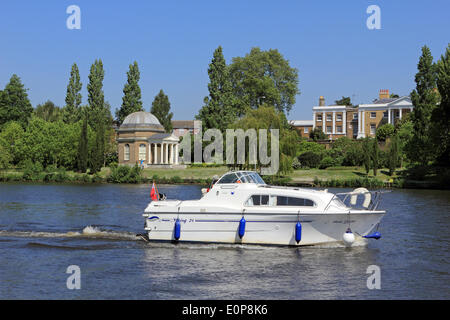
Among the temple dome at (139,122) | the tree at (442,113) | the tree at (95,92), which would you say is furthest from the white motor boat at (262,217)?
the tree at (95,92)

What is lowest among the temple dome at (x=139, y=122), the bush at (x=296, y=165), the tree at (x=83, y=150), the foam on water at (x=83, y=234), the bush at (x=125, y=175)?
the foam on water at (x=83, y=234)

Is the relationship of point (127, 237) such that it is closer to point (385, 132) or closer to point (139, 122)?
point (139, 122)

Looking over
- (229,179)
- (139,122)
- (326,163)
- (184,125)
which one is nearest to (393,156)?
(326,163)

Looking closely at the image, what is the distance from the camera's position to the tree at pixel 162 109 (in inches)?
4966

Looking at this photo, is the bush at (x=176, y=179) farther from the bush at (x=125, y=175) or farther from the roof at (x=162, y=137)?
the roof at (x=162, y=137)

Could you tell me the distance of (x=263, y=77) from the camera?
358ft

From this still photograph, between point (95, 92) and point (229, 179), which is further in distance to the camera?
point (95, 92)

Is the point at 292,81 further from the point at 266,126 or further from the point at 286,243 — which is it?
the point at 286,243

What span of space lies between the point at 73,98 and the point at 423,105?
63.9 meters

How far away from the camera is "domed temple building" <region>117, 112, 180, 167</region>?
101000 millimetres

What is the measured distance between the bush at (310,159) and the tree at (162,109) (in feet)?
141

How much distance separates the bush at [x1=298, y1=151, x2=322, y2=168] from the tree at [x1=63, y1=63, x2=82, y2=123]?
4333cm
